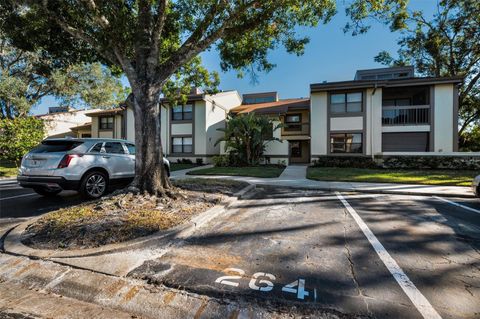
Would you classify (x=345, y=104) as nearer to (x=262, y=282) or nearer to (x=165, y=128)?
(x=165, y=128)

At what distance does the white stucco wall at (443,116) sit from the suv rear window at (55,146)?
21001mm

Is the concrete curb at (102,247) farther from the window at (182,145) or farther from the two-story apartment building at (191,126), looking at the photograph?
the window at (182,145)

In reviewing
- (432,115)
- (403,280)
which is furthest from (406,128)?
(403,280)

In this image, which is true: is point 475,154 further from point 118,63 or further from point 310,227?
point 118,63

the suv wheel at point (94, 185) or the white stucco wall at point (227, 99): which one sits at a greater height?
the white stucco wall at point (227, 99)

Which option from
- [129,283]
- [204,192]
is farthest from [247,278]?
[204,192]

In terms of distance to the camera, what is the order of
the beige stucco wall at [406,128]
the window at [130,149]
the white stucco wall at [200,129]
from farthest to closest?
the white stucco wall at [200,129]
the beige stucco wall at [406,128]
the window at [130,149]

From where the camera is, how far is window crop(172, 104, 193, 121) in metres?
20.8

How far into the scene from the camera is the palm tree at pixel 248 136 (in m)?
17.0

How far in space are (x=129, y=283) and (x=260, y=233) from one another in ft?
7.66

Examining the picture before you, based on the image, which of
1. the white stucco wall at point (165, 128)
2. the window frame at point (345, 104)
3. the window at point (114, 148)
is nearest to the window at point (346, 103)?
the window frame at point (345, 104)

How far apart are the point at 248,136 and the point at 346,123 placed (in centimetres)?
752

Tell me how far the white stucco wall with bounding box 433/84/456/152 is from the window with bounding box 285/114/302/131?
33.5 feet

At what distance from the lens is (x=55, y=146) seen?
6594 millimetres
